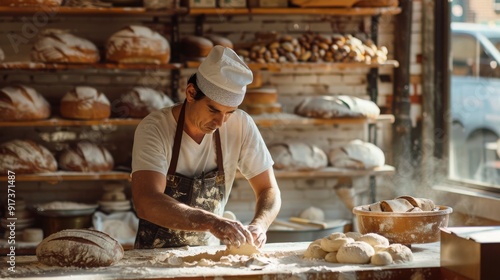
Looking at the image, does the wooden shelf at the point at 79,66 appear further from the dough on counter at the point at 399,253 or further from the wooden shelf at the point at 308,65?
the dough on counter at the point at 399,253

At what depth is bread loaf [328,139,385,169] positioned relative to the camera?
209 inches

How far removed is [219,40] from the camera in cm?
520

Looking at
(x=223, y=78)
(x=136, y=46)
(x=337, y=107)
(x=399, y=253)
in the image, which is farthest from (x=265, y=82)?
(x=399, y=253)

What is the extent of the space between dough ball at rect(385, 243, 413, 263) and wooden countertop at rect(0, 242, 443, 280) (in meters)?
0.03

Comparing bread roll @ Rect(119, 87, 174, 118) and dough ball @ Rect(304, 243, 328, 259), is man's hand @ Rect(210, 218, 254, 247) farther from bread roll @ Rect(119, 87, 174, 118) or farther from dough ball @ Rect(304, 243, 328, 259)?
bread roll @ Rect(119, 87, 174, 118)

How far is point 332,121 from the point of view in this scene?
5281mm

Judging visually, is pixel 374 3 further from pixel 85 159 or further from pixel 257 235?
pixel 257 235

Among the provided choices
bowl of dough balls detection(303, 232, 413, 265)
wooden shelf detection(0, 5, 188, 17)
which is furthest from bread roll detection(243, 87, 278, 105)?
bowl of dough balls detection(303, 232, 413, 265)

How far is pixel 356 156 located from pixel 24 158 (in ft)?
7.52

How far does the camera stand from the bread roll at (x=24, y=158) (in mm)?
4895

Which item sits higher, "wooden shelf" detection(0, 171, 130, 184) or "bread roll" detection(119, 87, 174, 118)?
"bread roll" detection(119, 87, 174, 118)

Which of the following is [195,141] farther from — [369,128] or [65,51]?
[369,128]

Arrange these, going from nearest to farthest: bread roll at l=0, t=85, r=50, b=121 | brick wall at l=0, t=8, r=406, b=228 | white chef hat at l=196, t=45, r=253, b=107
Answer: white chef hat at l=196, t=45, r=253, b=107
bread roll at l=0, t=85, r=50, b=121
brick wall at l=0, t=8, r=406, b=228

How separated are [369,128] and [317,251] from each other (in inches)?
121
